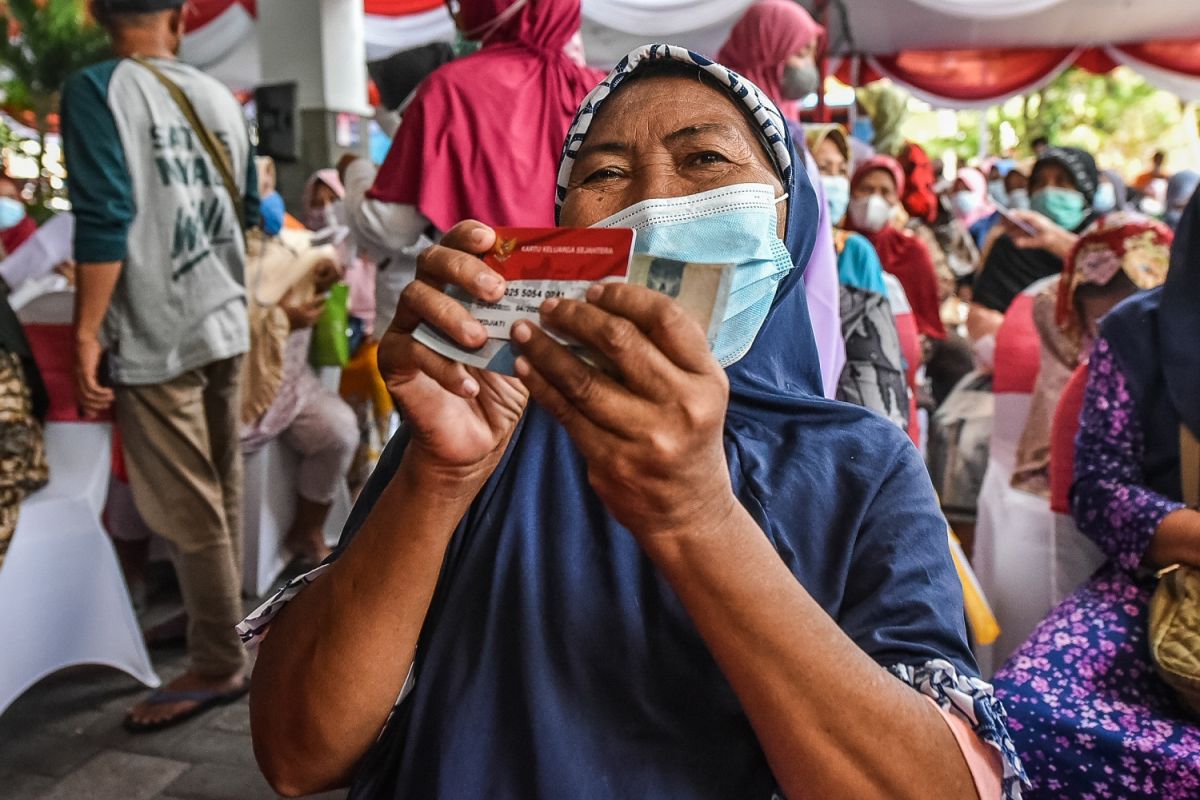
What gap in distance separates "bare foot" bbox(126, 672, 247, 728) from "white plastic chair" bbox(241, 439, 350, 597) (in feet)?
2.89

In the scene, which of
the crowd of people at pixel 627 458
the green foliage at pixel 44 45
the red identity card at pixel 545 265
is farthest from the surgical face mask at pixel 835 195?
the green foliage at pixel 44 45

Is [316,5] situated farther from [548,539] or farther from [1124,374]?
[548,539]

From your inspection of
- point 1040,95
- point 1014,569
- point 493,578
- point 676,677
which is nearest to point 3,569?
point 493,578

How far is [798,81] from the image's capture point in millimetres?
3746

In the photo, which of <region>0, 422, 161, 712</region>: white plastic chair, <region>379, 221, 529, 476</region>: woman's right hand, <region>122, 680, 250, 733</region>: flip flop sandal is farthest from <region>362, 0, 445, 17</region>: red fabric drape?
<region>379, 221, 529, 476</region>: woman's right hand

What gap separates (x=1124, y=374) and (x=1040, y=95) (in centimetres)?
2116

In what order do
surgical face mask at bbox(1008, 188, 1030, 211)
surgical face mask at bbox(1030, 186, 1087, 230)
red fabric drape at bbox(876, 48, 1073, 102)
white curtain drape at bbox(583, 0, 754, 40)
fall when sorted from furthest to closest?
red fabric drape at bbox(876, 48, 1073, 102) < white curtain drape at bbox(583, 0, 754, 40) < surgical face mask at bbox(1008, 188, 1030, 211) < surgical face mask at bbox(1030, 186, 1087, 230)

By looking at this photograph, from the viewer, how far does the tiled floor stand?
2.50 metres

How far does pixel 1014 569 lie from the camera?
267 centimetres

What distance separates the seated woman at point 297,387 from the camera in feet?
11.5

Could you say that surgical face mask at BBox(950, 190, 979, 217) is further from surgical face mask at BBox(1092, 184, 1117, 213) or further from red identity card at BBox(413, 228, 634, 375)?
red identity card at BBox(413, 228, 634, 375)

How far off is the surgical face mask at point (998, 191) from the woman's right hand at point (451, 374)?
982cm

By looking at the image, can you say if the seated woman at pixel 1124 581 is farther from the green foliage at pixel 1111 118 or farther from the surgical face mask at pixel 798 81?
the green foliage at pixel 1111 118

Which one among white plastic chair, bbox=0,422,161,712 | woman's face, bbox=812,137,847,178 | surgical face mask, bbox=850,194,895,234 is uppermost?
woman's face, bbox=812,137,847,178
